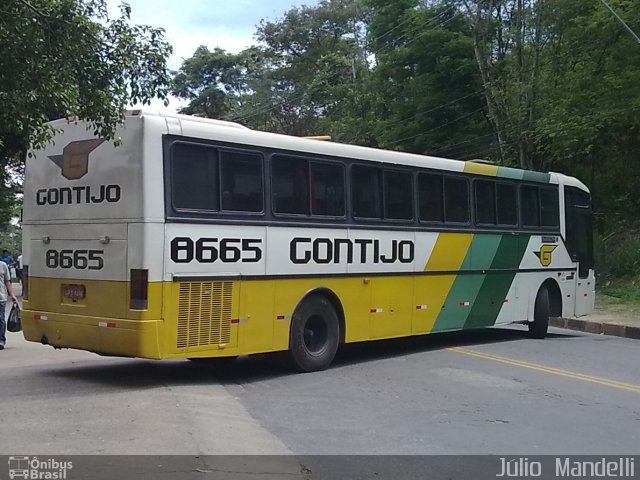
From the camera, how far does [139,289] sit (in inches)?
328

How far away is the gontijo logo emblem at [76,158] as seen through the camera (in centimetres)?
904

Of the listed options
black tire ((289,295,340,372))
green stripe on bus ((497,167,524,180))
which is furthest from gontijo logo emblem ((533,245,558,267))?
black tire ((289,295,340,372))

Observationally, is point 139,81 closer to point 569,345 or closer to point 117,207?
point 117,207

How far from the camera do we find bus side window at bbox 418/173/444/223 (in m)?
12.0

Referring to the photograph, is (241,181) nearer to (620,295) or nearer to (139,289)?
(139,289)

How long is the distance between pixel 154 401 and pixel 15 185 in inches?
1189

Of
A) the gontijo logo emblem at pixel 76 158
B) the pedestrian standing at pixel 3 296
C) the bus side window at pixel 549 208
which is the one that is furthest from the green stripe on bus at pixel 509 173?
the pedestrian standing at pixel 3 296

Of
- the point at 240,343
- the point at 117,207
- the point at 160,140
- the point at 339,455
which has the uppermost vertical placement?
the point at 160,140

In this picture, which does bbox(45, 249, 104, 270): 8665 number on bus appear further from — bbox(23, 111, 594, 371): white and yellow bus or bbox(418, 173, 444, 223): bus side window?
bbox(418, 173, 444, 223): bus side window

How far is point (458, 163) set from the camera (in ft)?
42.0

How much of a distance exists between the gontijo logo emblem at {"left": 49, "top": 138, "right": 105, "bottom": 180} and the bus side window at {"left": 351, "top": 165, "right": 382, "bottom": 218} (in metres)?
3.66

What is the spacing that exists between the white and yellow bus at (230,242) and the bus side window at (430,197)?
3 cm

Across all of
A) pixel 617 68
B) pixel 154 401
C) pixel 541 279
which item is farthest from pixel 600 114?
pixel 154 401

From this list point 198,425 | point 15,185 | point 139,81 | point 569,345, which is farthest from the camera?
point 15,185
